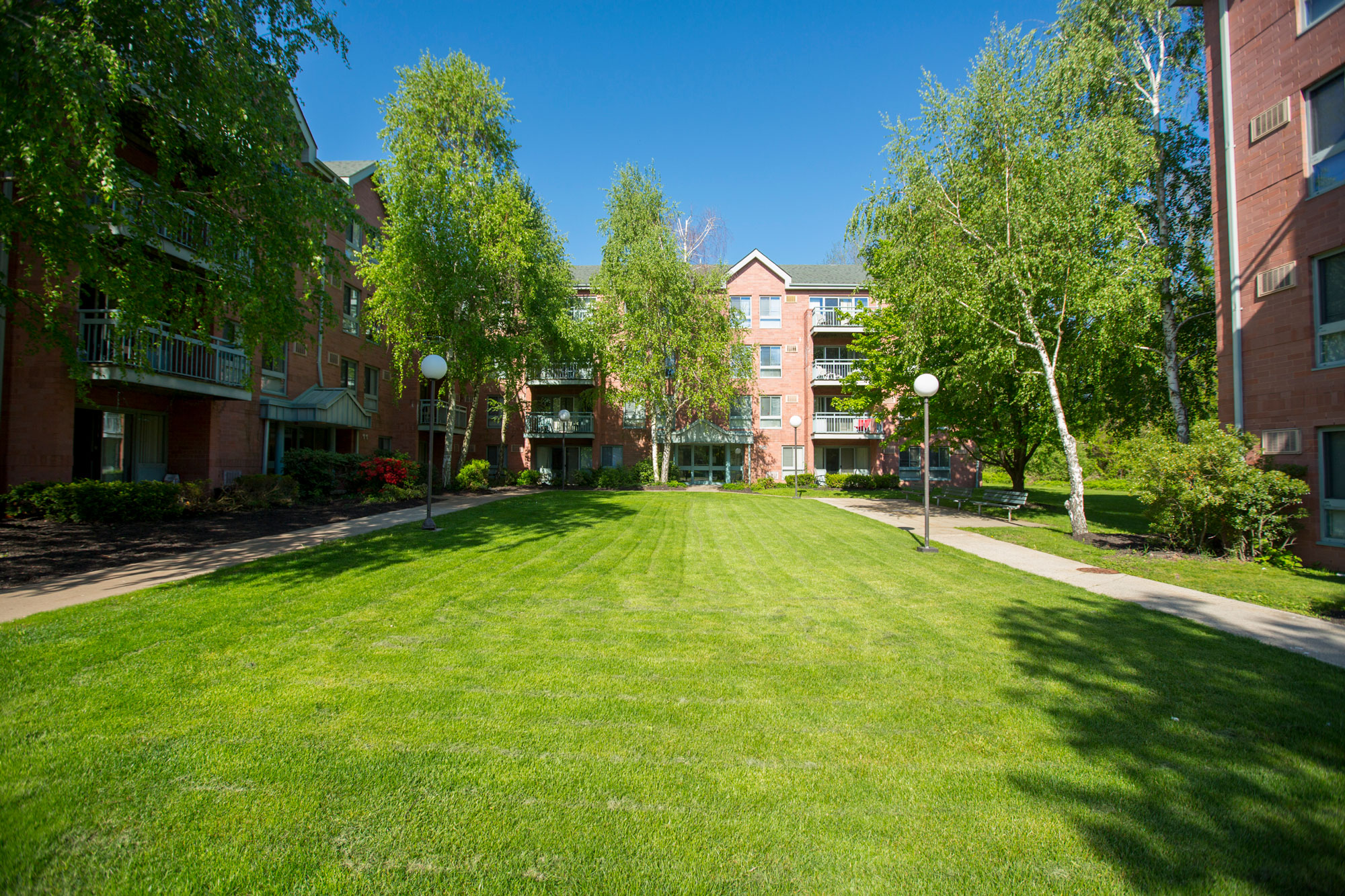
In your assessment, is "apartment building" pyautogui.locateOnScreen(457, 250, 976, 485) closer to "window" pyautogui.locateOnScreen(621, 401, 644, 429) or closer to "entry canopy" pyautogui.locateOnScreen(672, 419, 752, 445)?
"window" pyautogui.locateOnScreen(621, 401, 644, 429)

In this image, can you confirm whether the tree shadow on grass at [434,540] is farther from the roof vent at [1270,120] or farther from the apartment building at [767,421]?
the apartment building at [767,421]

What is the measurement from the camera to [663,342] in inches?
1083

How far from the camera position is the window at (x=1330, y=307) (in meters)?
8.80

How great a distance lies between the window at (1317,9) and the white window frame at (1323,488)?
6.47 metres

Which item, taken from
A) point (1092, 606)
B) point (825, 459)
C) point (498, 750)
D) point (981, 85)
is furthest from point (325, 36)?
point (825, 459)

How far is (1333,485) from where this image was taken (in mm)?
8961

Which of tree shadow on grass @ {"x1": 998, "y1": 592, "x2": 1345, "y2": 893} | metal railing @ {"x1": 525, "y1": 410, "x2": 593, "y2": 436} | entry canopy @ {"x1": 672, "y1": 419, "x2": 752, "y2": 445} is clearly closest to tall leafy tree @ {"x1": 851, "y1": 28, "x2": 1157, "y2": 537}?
tree shadow on grass @ {"x1": 998, "y1": 592, "x2": 1345, "y2": 893}

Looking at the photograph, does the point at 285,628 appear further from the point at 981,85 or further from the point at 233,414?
the point at 981,85

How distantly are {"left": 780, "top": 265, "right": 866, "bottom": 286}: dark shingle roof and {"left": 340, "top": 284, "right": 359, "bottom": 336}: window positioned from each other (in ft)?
70.5

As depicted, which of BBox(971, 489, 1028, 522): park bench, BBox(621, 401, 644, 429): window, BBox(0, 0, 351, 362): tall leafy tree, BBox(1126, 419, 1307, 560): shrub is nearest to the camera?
BBox(0, 0, 351, 362): tall leafy tree

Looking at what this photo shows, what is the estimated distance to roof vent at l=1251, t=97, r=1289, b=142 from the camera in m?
9.69

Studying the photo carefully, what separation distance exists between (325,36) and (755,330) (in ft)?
80.6

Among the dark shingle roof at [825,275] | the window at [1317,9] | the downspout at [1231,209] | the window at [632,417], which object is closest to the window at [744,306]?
the dark shingle roof at [825,275]

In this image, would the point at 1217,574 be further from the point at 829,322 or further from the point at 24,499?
the point at 829,322
